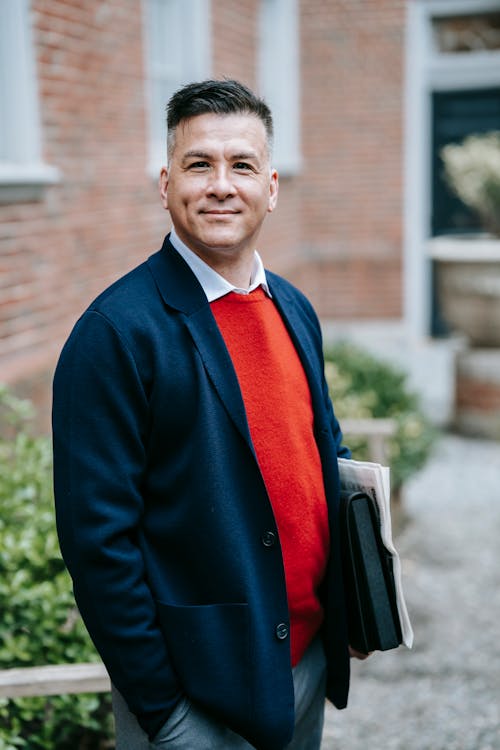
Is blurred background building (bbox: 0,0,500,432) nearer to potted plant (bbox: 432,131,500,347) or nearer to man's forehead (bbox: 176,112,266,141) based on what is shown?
potted plant (bbox: 432,131,500,347)

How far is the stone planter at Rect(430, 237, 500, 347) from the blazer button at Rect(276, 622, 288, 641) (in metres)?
6.04

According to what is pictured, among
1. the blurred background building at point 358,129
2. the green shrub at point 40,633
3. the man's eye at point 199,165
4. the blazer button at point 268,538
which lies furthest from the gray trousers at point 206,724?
the blurred background building at point 358,129

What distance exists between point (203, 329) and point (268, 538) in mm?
419

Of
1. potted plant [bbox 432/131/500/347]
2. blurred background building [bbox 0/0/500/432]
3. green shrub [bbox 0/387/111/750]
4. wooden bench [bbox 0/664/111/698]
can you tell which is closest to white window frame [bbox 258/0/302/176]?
blurred background building [bbox 0/0/500/432]

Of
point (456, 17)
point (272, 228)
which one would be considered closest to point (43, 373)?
point (272, 228)

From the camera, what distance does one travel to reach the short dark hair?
1.79 metres

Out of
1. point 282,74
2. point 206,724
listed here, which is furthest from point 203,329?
point 282,74

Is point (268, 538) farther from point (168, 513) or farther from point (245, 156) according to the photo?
point (245, 156)

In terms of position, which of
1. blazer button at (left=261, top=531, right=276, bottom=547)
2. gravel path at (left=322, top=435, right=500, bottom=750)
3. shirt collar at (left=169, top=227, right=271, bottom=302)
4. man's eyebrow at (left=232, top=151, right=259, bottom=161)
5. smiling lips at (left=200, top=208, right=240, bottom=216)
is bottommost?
gravel path at (left=322, top=435, right=500, bottom=750)

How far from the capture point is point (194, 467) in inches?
69.0

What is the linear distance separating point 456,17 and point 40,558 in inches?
366

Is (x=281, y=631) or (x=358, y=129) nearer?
(x=281, y=631)

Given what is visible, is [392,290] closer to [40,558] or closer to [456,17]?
[456,17]

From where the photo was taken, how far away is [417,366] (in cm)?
980
